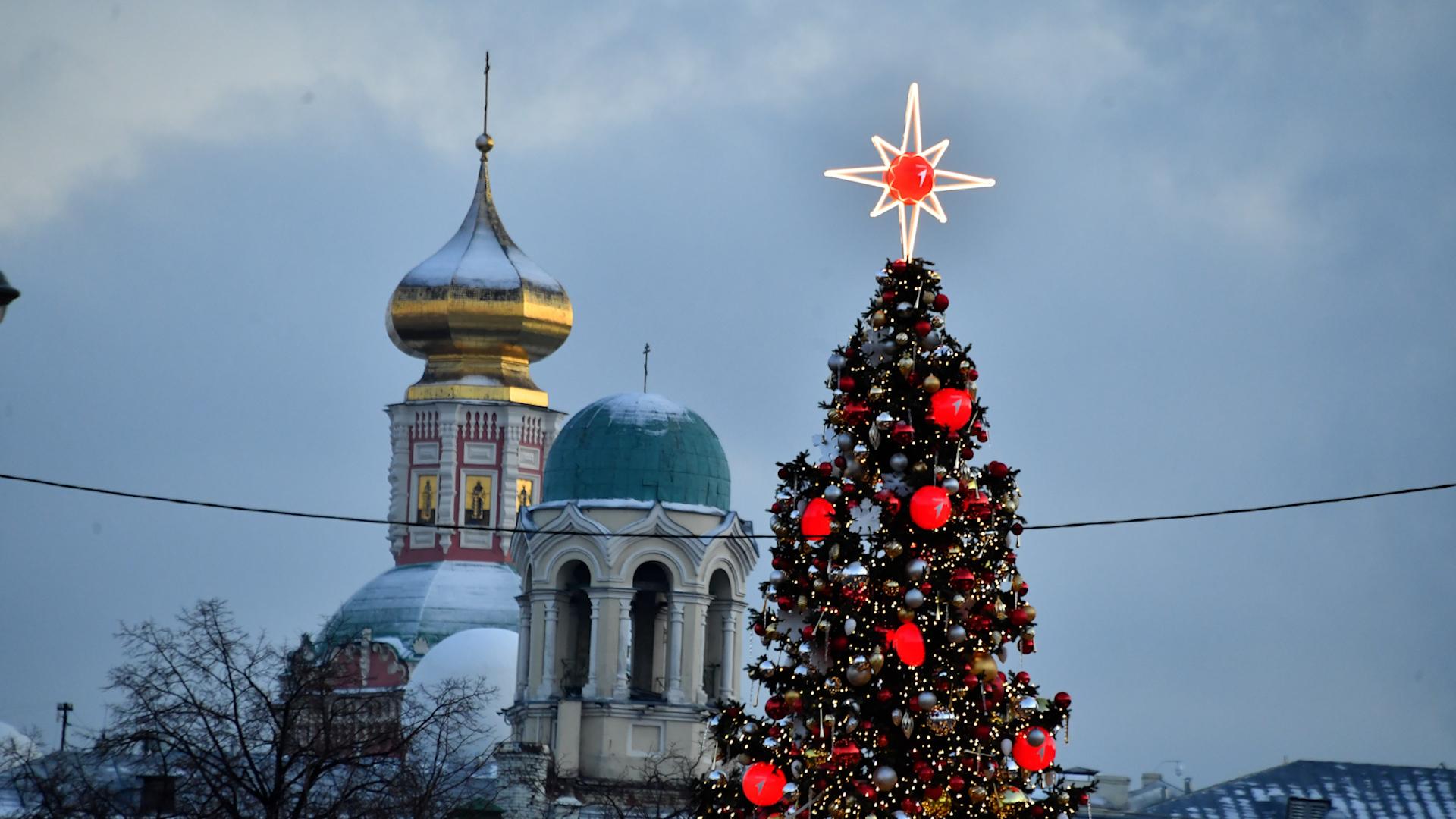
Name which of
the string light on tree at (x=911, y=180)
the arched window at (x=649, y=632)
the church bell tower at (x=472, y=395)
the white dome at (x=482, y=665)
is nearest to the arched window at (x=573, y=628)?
the arched window at (x=649, y=632)

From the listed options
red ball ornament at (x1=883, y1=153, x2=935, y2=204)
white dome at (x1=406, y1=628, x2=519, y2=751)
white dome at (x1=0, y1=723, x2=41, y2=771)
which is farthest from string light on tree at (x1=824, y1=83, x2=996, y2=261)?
white dome at (x1=406, y1=628, x2=519, y2=751)

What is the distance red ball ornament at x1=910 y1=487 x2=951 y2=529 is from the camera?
17.0 meters

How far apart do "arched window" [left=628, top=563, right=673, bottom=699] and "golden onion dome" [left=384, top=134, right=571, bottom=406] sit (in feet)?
57.8

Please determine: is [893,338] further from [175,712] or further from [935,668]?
[175,712]

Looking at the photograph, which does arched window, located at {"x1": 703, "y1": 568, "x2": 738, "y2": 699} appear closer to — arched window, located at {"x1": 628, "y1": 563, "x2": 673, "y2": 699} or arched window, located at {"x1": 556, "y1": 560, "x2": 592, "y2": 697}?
arched window, located at {"x1": 628, "y1": 563, "x2": 673, "y2": 699}

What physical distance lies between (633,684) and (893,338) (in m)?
29.2

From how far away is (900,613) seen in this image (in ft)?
55.8

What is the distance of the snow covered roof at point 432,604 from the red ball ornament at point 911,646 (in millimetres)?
41512

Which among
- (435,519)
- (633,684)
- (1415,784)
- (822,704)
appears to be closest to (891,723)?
(822,704)

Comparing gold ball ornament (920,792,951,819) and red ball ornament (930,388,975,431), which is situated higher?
red ball ornament (930,388,975,431)

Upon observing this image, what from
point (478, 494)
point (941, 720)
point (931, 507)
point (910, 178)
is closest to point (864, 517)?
point (931, 507)

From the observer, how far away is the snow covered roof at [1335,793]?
3853cm

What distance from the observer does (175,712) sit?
28.8m

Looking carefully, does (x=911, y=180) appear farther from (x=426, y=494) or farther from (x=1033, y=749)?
(x=426, y=494)
